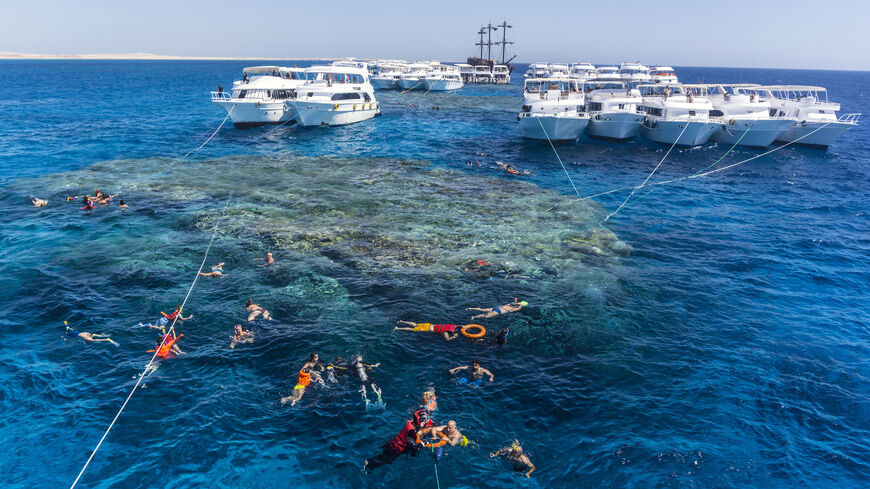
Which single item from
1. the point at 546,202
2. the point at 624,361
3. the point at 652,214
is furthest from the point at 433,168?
the point at 624,361

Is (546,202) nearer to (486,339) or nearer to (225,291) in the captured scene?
(486,339)

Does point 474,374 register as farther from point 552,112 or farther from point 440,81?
point 440,81

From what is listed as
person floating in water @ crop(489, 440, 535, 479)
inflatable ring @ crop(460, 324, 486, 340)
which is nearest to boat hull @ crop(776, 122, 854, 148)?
inflatable ring @ crop(460, 324, 486, 340)

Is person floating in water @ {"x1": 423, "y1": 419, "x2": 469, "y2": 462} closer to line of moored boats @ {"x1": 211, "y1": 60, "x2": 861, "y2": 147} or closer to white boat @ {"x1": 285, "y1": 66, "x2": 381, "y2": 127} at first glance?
line of moored boats @ {"x1": 211, "y1": 60, "x2": 861, "y2": 147}

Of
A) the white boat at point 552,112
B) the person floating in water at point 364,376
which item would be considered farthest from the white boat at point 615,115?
the person floating in water at point 364,376

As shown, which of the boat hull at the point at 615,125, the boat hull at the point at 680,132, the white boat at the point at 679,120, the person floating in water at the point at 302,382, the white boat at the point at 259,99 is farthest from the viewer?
the white boat at the point at 259,99

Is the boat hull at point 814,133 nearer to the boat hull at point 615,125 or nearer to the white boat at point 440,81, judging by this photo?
the boat hull at point 615,125
